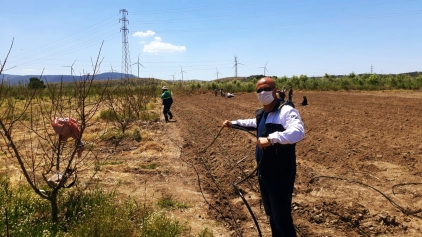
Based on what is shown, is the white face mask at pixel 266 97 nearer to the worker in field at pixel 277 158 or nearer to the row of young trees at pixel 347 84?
the worker in field at pixel 277 158

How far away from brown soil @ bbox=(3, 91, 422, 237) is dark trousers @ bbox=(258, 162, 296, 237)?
929 millimetres

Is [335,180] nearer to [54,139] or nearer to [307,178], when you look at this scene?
[307,178]

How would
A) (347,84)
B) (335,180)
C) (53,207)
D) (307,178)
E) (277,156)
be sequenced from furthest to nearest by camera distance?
(347,84)
(307,178)
(335,180)
(53,207)
(277,156)

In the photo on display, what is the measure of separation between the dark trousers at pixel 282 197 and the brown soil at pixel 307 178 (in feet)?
3.05

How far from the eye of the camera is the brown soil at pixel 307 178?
4.28m

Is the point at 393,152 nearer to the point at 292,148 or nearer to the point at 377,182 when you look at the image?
the point at 377,182

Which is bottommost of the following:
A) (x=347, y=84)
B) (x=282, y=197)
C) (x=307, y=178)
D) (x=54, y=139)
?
(x=307, y=178)

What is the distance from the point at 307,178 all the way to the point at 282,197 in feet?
9.80

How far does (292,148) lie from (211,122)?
10654mm

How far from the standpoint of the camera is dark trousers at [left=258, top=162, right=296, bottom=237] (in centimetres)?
306

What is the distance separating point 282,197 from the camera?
3.11 m

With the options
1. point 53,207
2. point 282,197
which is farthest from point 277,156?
point 53,207

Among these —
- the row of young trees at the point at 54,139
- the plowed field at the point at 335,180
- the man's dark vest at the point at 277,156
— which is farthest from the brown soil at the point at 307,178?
the man's dark vest at the point at 277,156

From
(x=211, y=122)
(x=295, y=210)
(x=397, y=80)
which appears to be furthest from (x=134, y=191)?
(x=397, y=80)
